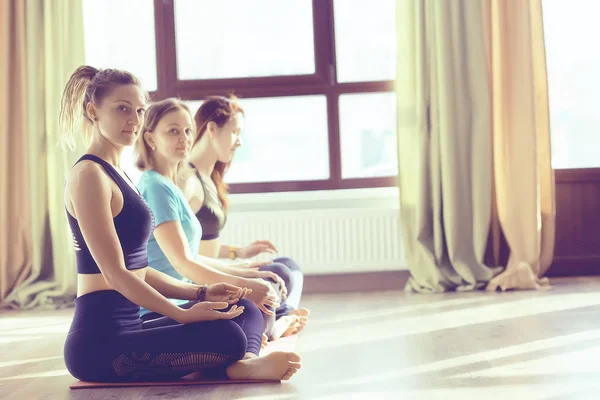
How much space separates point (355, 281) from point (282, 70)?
4.11 feet

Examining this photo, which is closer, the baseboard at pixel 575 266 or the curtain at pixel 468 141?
the curtain at pixel 468 141

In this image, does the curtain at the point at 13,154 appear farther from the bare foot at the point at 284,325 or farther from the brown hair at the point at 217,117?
the bare foot at the point at 284,325

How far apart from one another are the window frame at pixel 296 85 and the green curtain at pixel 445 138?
0.96 ft

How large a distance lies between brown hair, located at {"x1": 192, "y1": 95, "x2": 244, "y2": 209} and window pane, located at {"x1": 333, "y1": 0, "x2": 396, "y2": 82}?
65.5 inches

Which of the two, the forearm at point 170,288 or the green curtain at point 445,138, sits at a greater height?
the green curtain at point 445,138

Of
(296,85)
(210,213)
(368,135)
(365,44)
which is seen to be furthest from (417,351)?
(365,44)

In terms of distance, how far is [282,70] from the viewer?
4.78 metres

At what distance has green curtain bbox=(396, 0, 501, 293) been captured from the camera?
14.4 feet

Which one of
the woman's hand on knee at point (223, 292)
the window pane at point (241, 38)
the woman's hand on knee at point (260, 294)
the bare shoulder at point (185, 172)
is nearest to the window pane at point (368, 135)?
the window pane at point (241, 38)

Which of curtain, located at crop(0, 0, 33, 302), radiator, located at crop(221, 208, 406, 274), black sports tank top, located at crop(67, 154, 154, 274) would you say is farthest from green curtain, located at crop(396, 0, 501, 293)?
black sports tank top, located at crop(67, 154, 154, 274)

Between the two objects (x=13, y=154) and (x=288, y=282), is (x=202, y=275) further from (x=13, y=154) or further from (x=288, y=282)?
(x=13, y=154)

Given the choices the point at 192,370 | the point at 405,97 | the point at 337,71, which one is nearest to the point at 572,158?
the point at 405,97

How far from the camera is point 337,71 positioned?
4758mm

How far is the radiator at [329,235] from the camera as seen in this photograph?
15.0 ft
